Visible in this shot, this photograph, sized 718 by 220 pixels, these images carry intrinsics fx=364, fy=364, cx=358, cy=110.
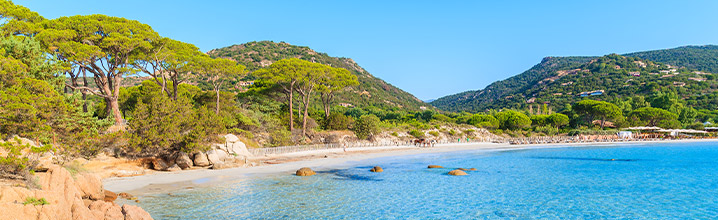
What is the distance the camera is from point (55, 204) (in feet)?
24.6

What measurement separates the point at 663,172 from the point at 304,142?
1020 inches

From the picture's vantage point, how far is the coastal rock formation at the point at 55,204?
6742mm

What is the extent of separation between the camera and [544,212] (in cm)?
1142

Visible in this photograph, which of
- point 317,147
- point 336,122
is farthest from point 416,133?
point 317,147

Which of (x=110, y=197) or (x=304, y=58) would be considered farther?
(x=304, y=58)

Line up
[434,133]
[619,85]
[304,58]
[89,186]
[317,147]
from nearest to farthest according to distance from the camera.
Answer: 1. [89,186]
2. [317,147]
3. [434,133]
4. [304,58]
5. [619,85]

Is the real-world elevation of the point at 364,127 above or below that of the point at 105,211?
above

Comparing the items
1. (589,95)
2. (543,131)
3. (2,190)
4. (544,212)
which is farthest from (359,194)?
(589,95)

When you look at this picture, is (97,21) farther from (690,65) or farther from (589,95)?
(690,65)

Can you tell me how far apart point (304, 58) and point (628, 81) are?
96168 mm

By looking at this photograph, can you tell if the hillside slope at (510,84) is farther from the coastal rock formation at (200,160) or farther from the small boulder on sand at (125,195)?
the small boulder on sand at (125,195)

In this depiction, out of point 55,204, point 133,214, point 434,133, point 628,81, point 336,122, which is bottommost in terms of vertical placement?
point 133,214

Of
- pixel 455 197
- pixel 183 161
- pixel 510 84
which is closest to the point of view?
pixel 455 197

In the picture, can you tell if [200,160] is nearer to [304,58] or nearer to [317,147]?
[317,147]
